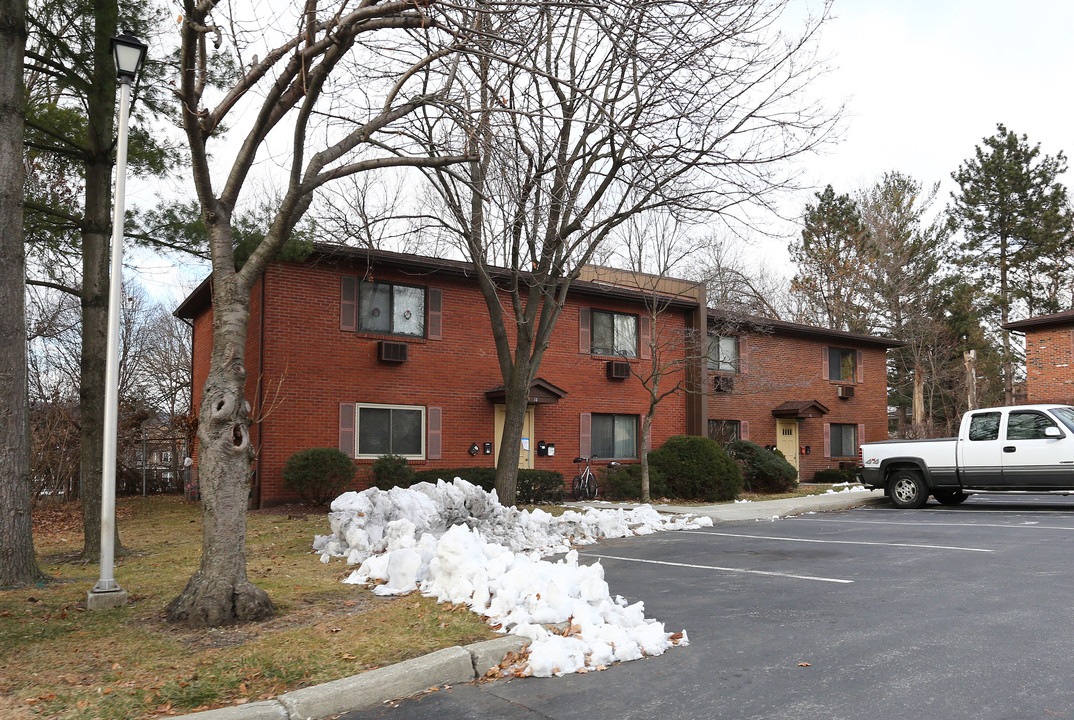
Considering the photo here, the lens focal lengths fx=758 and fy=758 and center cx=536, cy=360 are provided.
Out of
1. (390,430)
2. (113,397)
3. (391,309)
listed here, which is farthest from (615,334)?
(113,397)

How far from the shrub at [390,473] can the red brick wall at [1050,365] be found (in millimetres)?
23474

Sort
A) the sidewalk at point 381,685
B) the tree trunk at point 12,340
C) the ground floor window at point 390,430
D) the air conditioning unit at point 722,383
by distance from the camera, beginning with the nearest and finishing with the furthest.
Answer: the sidewalk at point 381,685
the tree trunk at point 12,340
the ground floor window at point 390,430
the air conditioning unit at point 722,383

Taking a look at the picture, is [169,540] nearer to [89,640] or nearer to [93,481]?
[93,481]

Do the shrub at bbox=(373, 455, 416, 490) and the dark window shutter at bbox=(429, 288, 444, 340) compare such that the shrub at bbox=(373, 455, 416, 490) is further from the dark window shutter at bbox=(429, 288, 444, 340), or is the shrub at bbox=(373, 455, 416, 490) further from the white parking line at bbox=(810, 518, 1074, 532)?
the white parking line at bbox=(810, 518, 1074, 532)

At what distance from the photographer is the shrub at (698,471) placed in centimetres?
1948

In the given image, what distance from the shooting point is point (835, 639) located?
5809mm

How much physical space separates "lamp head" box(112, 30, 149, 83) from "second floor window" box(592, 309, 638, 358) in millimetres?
15677

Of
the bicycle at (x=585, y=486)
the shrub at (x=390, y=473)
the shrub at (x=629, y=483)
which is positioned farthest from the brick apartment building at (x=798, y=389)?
the shrub at (x=390, y=473)

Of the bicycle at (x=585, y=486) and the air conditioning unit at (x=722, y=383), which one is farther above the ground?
the air conditioning unit at (x=722, y=383)

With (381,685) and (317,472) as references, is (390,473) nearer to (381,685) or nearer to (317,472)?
(317,472)

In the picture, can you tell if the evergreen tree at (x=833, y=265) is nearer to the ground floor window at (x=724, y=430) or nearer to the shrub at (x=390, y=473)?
the ground floor window at (x=724, y=430)

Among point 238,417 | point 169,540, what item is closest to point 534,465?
point 169,540

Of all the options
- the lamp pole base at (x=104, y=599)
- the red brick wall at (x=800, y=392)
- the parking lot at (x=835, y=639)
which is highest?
the red brick wall at (x=800, y=392)

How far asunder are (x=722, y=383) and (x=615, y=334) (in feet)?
14.7
